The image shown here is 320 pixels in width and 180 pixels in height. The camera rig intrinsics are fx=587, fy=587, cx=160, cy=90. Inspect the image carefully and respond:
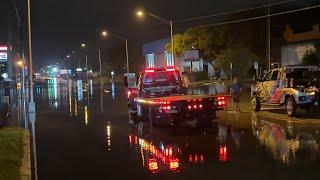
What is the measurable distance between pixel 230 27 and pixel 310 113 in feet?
146

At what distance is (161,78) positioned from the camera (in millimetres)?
25422

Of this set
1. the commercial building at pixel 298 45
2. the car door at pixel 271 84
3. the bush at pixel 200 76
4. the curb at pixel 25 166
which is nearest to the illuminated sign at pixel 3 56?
the bush at pixel 200 76

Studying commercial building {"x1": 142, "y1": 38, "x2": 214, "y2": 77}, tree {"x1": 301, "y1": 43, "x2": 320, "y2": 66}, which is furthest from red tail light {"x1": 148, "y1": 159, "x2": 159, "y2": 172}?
commercial building {"x1": 142, "y1": 38, "x2": 214, "y2": 77}

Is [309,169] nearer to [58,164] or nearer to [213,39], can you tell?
[58,164]

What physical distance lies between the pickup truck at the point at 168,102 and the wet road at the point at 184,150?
504 millimetres

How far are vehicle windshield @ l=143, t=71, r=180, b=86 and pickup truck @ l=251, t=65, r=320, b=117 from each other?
410 cm

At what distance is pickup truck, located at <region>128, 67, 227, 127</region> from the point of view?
2078 centimetres

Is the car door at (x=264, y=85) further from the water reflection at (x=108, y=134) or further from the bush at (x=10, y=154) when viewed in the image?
the bush at (x=10, y=154)

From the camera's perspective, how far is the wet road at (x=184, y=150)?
11930mm

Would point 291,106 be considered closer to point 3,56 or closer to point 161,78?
point 161,78

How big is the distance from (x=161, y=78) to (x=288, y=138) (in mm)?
9364

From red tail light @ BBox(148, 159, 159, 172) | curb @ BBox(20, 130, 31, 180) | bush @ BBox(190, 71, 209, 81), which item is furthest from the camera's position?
bush @ BBox(190, 71, 209, 81)

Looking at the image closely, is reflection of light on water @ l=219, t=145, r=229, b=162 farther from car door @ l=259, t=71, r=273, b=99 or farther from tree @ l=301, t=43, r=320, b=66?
tree @ l=301, t=43, r=320, b=66

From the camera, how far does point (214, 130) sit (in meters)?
20.2
